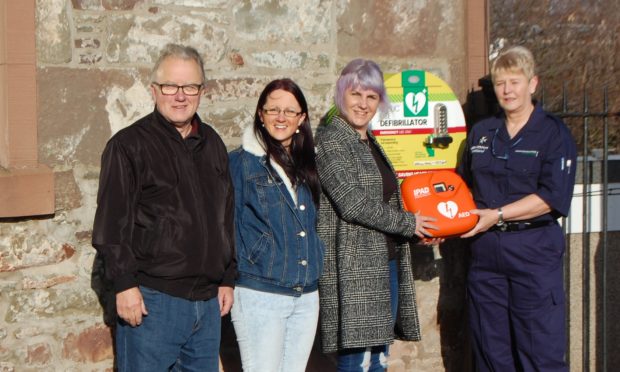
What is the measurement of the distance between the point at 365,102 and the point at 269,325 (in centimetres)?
116

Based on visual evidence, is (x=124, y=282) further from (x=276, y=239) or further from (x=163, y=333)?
(x=276, y=239)

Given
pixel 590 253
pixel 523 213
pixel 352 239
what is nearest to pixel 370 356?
pixel 352 239

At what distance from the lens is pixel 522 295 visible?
14.7ft

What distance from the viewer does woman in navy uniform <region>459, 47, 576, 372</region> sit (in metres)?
4.40

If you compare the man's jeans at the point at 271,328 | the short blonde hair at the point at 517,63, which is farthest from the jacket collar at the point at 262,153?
the short blonde hair at the point at 517,63

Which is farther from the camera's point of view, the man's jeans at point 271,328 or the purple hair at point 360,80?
the purple hair at point 360,80

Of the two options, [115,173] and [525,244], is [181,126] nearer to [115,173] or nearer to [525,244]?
[115,173]

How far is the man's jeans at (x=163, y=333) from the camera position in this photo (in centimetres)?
345

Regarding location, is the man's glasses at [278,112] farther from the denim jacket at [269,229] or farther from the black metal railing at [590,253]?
the black metal railing at [590,253]

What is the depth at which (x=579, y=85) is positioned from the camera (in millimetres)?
8383

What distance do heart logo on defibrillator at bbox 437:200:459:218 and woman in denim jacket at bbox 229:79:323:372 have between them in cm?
73

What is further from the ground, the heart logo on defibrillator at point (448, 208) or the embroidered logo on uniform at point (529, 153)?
the embroidered logo on uniform at point (529, 153)

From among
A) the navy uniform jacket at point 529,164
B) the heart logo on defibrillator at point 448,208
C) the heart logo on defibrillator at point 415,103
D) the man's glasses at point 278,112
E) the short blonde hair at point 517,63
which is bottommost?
the heart logo on defibrillator at point 448,208

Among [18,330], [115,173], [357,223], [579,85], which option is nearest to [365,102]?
[357,223]
